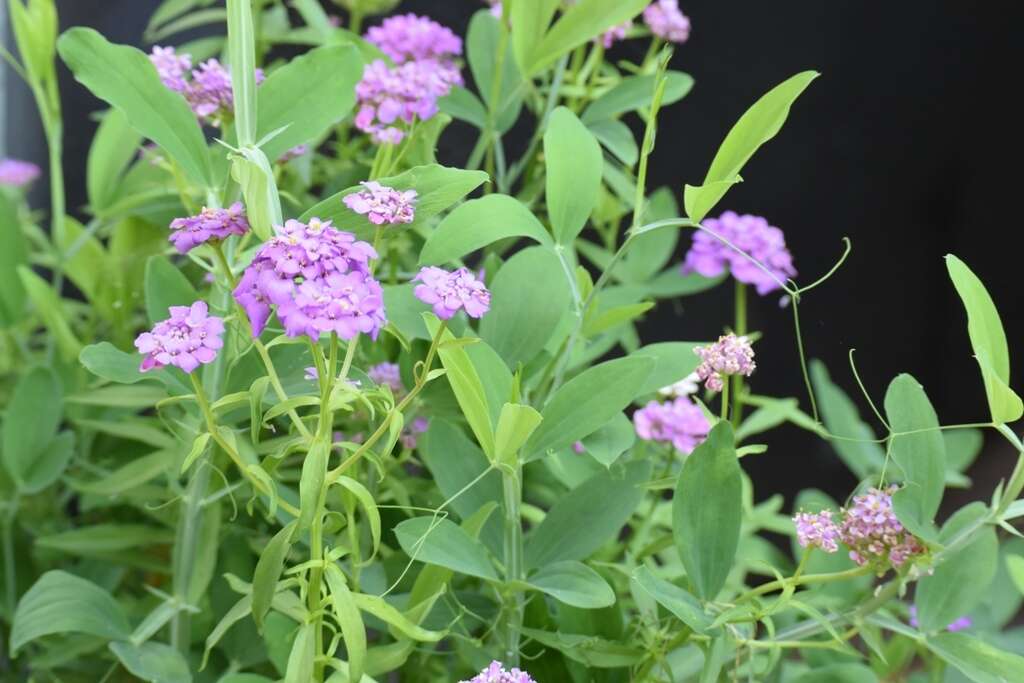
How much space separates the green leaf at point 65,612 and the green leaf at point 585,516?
21 cm

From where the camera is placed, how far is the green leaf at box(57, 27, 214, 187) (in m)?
0.52

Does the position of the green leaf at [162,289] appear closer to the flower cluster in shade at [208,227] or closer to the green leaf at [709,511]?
the flower cluster in shade at [208,227]

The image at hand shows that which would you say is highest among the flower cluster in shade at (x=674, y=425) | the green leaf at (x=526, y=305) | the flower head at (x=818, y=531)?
the green leaf at (x=526, y=305)

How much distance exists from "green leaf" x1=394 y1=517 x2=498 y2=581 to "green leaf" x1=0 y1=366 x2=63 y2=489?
11.7 inches

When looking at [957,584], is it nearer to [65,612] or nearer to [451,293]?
[451,293]

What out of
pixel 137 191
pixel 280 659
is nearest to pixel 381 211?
pixel 280 659

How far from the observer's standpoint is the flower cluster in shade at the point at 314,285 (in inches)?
14.6

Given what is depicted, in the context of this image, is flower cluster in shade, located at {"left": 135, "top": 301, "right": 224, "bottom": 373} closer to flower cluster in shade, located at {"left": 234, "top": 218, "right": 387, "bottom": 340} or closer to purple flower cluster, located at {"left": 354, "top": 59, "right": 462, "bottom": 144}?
flower cluster in shade, located at {"left": 234, "top": 218, "right": 387, "bottom": 340}

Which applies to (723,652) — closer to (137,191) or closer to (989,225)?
(137,191)

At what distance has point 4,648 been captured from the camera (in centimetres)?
73

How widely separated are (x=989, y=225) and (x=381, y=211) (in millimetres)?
1135

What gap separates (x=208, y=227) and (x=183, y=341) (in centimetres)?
4

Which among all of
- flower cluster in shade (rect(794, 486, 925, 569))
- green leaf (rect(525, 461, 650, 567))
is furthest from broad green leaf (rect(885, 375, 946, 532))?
green leaf (rect(525, 461, 650, 567))

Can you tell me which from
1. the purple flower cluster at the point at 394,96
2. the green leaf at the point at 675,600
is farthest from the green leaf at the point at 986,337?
the purple flower cluster at the point at 394,96
